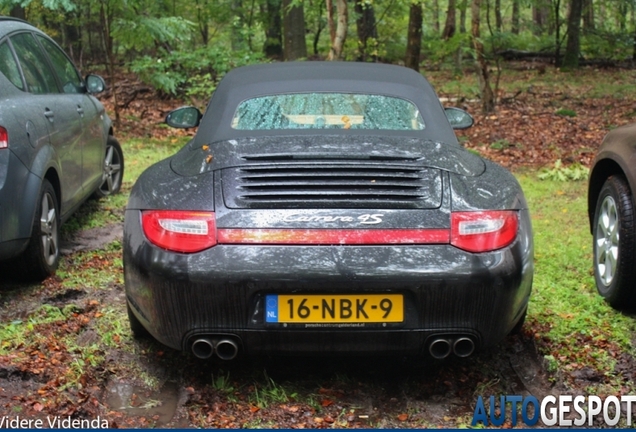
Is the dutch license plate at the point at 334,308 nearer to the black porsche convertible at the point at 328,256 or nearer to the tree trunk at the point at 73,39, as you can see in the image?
the black porsche convertible at the point at 328,256

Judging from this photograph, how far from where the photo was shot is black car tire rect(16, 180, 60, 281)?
4.92m

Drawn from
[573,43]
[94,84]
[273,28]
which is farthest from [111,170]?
[573,43]

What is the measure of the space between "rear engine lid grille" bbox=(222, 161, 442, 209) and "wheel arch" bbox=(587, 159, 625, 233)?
190 cm

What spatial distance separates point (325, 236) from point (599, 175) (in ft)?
9.14

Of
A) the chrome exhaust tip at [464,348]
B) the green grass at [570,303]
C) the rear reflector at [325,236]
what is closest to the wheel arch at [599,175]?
the green grass at [570,303]

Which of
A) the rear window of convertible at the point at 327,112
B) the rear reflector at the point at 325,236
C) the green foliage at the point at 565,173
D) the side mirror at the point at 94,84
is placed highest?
the rear window of convertible at the point at 327,112

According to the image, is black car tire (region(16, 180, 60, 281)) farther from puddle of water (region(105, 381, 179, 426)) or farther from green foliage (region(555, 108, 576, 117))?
green foliage (region(555, 108, 576, 117))

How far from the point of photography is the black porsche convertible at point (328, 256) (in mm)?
3121

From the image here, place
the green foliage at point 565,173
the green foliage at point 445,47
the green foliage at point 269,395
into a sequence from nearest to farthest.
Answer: the green foliage at point 269,395 → the green foliage at point 565,173 → the green foliage at point 445,47

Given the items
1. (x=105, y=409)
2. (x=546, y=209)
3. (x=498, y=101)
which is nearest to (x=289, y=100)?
(x=105, y=409)

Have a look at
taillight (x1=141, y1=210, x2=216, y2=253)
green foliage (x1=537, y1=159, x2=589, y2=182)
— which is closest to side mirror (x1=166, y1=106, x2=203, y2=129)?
taillight (x1=141, y1=210, x2=216, y2=253)

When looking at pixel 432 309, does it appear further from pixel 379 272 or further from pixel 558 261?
pixel 558 261

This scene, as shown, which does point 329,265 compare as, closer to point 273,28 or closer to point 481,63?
point 481,63

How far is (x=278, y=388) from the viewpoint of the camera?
11.6 ft
